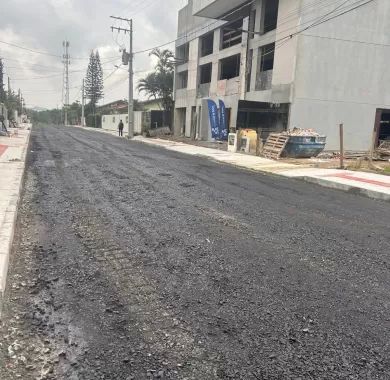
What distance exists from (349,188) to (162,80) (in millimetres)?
41784

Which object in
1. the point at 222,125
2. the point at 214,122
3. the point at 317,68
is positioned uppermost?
the point at 317,68

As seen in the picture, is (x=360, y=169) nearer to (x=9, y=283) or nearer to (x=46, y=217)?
(x=46, y=217)

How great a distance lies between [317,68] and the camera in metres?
25.1

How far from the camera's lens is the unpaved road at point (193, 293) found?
304 cm

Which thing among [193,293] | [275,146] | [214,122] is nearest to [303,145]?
[275,146]

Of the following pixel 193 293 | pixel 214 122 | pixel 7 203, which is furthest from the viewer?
→ pixel 214 122

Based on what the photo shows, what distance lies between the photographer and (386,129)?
30000mm

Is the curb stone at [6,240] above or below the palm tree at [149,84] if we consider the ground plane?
below

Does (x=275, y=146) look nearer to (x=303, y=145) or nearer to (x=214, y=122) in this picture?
(x=303, y=145)

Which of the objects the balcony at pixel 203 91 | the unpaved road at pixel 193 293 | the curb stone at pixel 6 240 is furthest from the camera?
the balcony at pixel 203 91

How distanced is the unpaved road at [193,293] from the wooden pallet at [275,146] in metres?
13.4

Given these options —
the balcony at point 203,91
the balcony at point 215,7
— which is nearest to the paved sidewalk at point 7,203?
the balcony at point 215,7

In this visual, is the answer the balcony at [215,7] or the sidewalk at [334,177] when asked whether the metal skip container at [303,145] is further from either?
the balcony at [215,7]

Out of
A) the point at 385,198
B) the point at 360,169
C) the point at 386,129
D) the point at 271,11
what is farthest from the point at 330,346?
the point at 271,11
